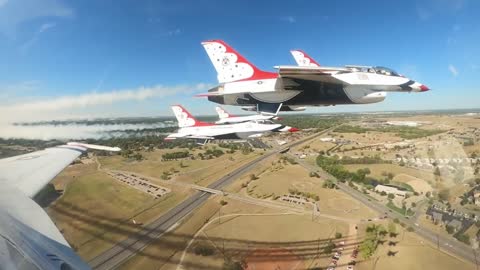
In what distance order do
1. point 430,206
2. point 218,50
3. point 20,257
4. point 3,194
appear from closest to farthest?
point 20,257 → point 3,194 → point 218,50 → point 430,206

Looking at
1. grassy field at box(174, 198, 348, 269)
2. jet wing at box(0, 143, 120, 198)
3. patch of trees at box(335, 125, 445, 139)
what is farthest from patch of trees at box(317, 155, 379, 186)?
jet wing at box(0, 143, 120, 198)

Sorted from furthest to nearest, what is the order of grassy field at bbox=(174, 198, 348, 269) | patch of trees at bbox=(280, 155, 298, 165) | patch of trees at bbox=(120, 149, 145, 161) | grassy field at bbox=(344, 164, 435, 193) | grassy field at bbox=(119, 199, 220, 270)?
patch of trees at bbox=(280, 155, 298, 165), patch of trees at bbox=(120, 149, 145, 161), grassy field at bbox=(344, 164, 435, 193), grassy field at bbox=(174, 198, 348, 269), grassy field at bbox=(119, 199, 220, 270)

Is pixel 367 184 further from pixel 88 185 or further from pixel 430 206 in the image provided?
pixel 88 185

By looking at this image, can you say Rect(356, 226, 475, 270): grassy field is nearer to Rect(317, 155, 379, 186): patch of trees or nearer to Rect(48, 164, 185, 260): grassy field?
Rect(317, 155, 379, 186): patch of trees

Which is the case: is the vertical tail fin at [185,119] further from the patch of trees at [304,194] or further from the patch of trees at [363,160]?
the patch of trees at [363,160]

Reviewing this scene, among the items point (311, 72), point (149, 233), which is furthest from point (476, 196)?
point (149, 233)

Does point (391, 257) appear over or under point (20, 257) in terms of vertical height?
under

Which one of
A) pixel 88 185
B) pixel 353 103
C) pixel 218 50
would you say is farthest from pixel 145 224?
pixel 353 103
